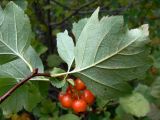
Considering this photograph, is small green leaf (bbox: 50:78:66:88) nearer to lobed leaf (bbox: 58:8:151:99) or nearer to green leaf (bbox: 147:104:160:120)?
lobed leaf (bbox: 58:8:151:99)

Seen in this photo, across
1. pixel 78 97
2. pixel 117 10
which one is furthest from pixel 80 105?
pixel 117 10

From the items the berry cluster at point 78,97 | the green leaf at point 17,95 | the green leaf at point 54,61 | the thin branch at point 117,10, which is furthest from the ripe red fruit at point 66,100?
the thin branch at point 117,10

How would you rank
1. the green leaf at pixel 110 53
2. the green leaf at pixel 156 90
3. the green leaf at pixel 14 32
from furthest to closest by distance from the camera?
the green leaf at pixel 156 90, the green leaf at pixel 14 32, the green leaf at pixel 110 53

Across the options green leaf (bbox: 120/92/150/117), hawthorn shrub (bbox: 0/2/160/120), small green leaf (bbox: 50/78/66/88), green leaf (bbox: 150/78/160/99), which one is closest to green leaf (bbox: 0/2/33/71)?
hawthorn shrub (bbox: 0/2/160/120)

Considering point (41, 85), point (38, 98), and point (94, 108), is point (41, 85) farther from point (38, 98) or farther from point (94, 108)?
point (94, 108)


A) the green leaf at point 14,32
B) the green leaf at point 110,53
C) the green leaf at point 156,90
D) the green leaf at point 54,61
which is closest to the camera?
the green leaf at point 110,53

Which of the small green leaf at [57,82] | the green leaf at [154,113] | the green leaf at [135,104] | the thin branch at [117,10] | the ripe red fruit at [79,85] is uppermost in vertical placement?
the thin branch at [117,10]

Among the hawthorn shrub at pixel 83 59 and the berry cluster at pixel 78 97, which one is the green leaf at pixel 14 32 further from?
the berry cluster at pixel 78 97

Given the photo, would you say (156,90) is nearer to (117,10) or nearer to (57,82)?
(57,82)
